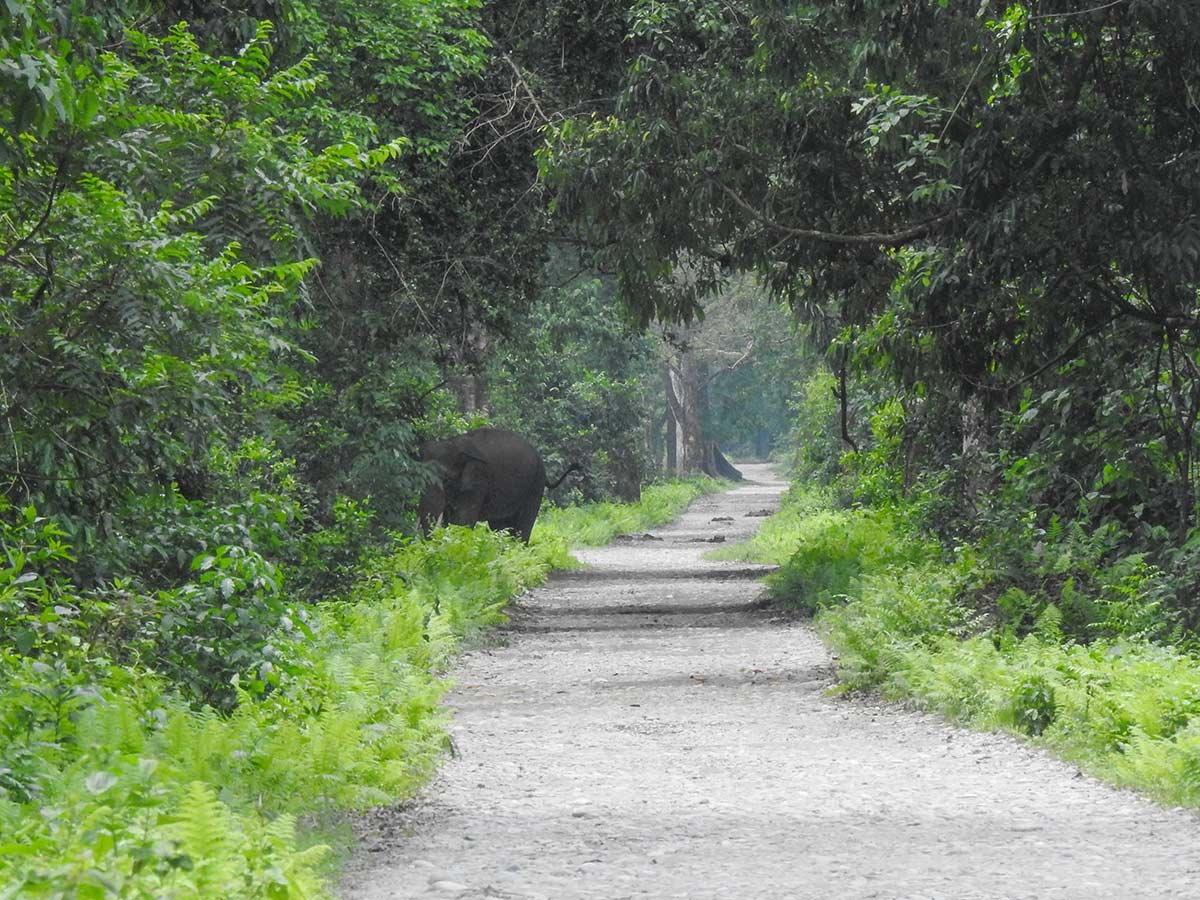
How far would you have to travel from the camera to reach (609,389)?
4453cm

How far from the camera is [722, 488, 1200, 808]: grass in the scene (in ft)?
26.3

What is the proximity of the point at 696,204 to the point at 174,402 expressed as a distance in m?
7.51

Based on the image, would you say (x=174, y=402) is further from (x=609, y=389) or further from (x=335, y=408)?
(x=609, y=389)

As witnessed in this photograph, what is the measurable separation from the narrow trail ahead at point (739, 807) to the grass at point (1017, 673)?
0.21 m

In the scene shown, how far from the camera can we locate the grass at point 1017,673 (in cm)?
802

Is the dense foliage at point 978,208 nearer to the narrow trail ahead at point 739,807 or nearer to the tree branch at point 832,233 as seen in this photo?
the tree branch at point 832,233

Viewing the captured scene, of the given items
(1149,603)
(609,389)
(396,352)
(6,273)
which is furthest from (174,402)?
(609,389)

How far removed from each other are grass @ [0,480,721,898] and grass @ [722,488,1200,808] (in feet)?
11.7

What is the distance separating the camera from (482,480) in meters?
26.1

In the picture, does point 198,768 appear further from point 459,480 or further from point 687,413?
point 687,413

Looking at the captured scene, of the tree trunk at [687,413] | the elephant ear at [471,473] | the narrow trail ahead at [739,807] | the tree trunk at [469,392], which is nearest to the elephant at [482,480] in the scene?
the elephant ear at [471,473]

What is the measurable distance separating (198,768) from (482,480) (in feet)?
64.6

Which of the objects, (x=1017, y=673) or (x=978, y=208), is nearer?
(x=1017, y=673)

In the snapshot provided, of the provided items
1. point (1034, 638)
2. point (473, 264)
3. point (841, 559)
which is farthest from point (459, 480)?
point (1034, 638)
